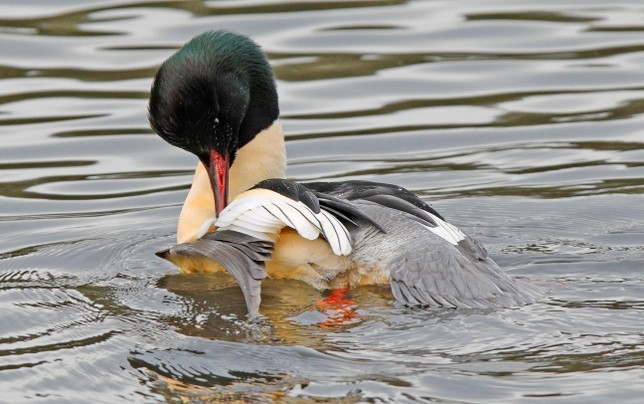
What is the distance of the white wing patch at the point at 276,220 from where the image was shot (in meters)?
6.50

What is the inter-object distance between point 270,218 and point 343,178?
3.25 metres

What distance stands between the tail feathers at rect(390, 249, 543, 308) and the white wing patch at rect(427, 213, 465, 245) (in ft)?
0.60

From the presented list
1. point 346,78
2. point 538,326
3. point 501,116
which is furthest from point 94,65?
point 538,326

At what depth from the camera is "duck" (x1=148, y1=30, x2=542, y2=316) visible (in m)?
6.49

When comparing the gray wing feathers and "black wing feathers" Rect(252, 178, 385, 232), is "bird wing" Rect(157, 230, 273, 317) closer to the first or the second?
the gray wing feathers

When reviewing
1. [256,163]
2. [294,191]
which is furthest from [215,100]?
[294,191]

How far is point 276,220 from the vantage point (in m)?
6.63

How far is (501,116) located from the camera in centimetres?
1112

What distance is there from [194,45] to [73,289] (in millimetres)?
1578

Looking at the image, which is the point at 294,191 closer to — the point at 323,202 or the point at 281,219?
the point at 323,202

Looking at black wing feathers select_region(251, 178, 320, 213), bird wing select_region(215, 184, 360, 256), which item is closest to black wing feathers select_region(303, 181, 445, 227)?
black wing feathers select_region(251, 178, 320, 213)

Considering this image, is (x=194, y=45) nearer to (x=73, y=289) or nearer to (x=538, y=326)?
(x=73, y=289)

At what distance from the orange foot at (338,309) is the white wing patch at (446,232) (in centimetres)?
57

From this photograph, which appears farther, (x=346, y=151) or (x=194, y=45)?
(x=346, y=151)
